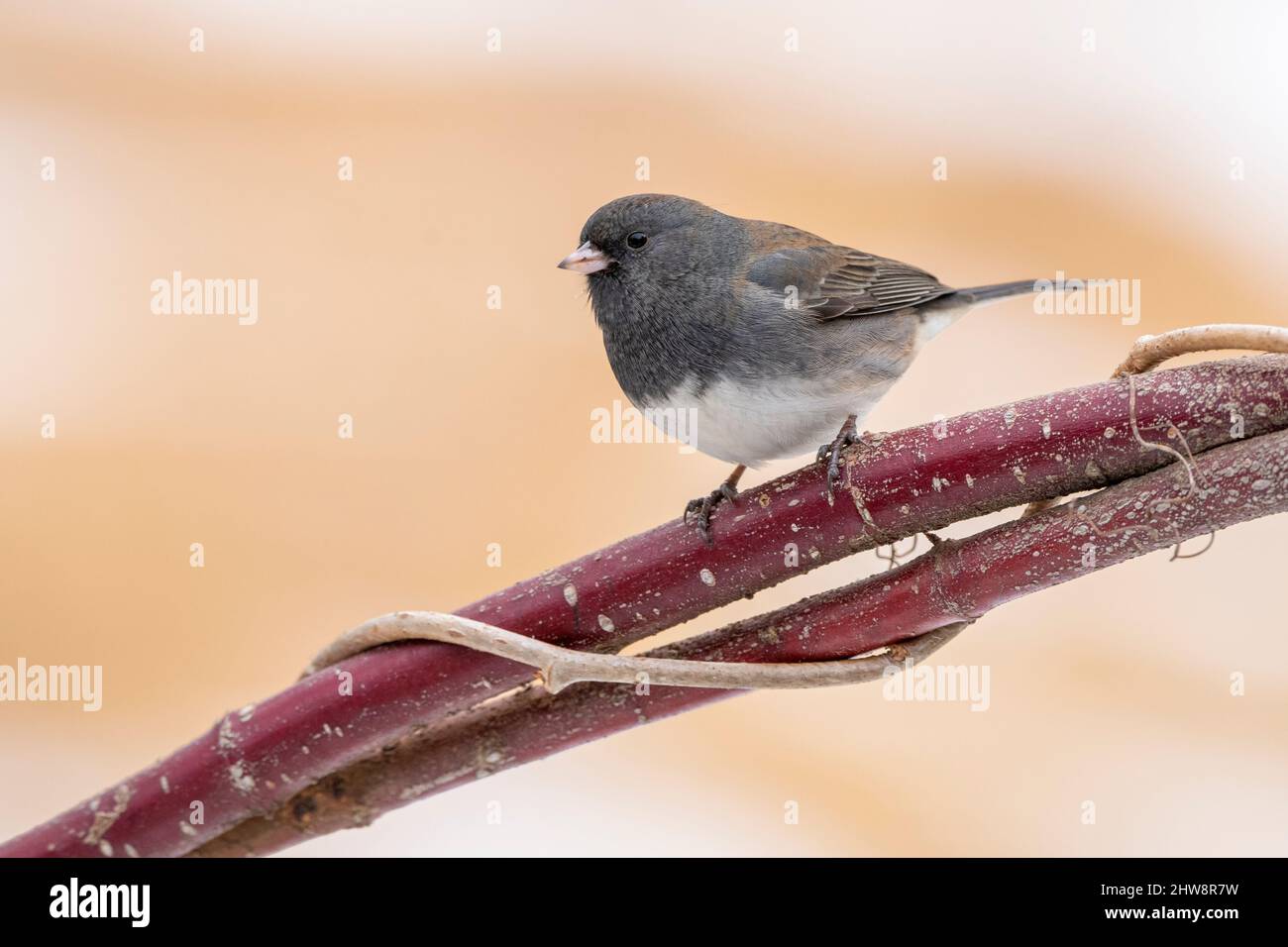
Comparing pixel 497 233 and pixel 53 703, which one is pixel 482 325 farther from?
pixel 53 703

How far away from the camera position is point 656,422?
1190mm

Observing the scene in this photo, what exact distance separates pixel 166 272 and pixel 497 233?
60cm

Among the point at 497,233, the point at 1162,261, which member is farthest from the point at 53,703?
the point at 1162,261

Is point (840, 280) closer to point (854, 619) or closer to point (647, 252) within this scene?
point (647, 252)

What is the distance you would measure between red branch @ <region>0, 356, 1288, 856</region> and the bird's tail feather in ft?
1.76

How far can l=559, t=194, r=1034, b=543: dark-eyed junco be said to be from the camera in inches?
44.8

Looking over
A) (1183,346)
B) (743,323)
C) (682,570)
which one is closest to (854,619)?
(682,570)

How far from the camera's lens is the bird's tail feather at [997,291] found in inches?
49.5

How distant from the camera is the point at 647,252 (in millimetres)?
1251

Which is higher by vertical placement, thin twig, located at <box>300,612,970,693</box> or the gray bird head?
the gray bird head

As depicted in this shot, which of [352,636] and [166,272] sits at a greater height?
[166,272]

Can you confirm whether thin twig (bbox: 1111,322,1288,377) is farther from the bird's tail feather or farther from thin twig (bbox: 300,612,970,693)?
the bird's tail feather

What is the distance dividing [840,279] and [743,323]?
21 cm

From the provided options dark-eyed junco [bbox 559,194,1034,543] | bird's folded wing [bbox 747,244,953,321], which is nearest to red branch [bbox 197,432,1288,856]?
dark-eyed junco [bbox 559,194,1034,543]
